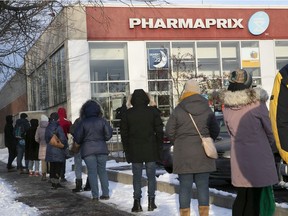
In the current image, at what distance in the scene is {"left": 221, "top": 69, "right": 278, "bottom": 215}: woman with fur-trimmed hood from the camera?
4.89 m

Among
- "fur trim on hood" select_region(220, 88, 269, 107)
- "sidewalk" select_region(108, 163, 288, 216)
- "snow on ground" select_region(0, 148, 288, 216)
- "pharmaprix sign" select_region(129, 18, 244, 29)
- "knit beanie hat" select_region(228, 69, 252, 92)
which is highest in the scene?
"pharmaprix sign" select_region(129, 18, 244, 29)

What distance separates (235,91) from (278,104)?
76.1 inches

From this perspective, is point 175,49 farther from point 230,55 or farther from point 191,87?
point 191,87

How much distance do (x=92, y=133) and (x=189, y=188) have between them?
10.7 ft

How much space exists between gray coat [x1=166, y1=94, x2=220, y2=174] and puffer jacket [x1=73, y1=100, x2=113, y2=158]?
302 centimetres

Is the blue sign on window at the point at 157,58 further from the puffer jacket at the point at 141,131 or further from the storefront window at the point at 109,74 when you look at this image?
the puffer jacket at the point at 141,131

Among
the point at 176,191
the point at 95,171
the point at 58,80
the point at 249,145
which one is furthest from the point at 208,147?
the point at 58,80

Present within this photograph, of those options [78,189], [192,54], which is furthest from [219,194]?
[192,54]

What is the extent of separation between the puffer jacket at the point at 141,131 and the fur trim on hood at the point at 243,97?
255 cm

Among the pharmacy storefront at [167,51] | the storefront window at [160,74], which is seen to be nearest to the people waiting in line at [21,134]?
the pharmacy storefront at [167,51]

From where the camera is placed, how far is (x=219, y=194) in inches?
288

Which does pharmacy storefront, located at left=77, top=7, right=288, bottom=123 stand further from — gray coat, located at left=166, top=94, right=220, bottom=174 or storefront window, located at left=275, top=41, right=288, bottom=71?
gray coat, located at left=166, top=94, right=220, bottom=174

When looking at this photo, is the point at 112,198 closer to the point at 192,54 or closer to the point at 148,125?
the point at 148,125

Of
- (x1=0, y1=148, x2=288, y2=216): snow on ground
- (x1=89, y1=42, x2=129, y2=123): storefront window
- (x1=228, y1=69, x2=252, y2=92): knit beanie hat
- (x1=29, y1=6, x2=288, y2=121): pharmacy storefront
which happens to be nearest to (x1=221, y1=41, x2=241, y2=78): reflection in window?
(x1=29, y1=6, x2=288, y2=121): pharmacy storefront
